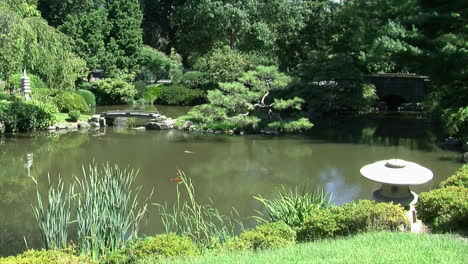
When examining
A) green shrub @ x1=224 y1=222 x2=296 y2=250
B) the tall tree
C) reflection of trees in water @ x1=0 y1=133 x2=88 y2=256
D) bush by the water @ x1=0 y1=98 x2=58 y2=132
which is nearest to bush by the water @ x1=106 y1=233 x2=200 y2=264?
green shrub @ x1=224 y1=222 x2=296 y2=250

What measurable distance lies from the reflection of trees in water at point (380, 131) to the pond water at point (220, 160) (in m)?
0.03

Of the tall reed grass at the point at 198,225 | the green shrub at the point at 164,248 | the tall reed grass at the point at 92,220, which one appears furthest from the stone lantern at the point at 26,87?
the green shrub at the point at 164,248

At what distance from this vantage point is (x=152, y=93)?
27875mm

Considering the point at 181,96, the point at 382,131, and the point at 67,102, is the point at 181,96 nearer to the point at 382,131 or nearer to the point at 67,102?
the point at 67,102

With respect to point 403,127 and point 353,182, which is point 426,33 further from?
point 353,182

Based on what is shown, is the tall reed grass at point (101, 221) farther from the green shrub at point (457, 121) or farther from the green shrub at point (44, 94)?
the green shrub at point (44, 94)

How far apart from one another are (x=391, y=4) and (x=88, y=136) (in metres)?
11.1

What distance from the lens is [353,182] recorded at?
10.6m

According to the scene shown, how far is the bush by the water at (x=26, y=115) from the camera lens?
17.0 meters

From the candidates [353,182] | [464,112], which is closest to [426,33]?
[464,112]

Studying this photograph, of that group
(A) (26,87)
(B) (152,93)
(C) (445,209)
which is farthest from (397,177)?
(B) (152,93)

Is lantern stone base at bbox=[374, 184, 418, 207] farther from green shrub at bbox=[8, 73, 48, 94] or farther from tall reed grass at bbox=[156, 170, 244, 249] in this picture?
green shrub at bbox=[8, 73, 48, 94]

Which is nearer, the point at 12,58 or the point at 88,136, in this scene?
the point at 12,58

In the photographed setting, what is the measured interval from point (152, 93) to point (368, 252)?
79.9 feet
